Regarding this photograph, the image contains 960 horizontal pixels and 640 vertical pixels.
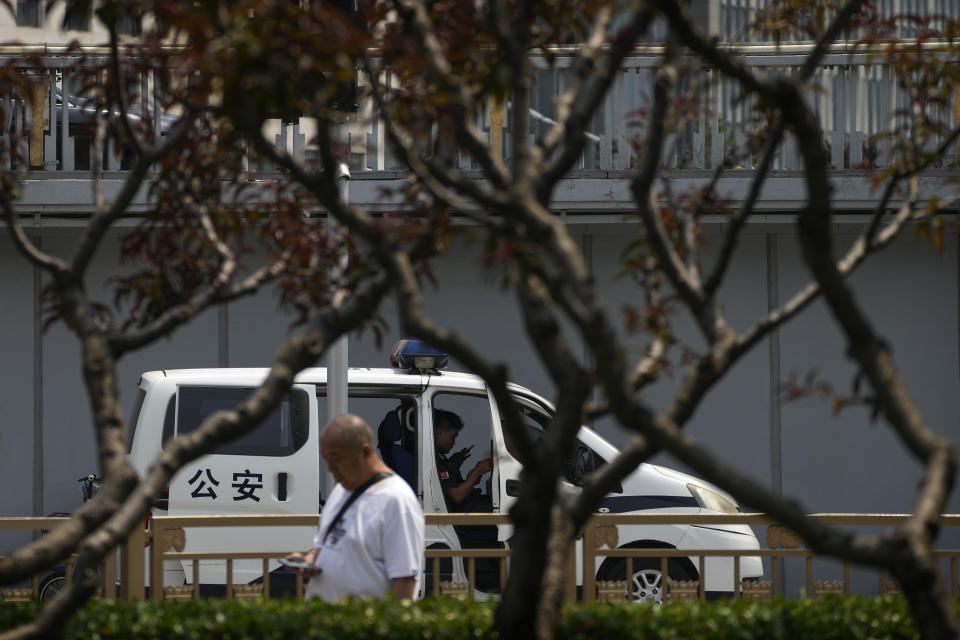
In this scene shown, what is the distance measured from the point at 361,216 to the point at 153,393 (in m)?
5.59

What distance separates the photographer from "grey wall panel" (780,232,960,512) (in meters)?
12.9

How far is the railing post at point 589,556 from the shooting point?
23.1ft

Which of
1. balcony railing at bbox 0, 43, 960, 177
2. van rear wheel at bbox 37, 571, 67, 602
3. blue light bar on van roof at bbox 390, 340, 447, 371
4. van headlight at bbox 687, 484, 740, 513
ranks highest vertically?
balcony railing at bbox 0, 43, 960, 177

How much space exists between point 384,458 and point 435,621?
16.5ft

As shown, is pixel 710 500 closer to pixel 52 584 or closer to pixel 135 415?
pixel 135 415

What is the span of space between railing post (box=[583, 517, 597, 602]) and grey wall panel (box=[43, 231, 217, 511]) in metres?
6.57

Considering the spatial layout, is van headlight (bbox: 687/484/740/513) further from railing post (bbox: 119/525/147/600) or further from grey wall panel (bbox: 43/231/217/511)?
grey wall panel (bbox: 43/231/217/511)

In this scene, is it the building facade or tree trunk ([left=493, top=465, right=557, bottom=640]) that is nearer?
tree trunk ([left=493, top=465, right=557, bottom=640])

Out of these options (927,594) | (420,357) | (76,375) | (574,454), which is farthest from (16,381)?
(927,594)

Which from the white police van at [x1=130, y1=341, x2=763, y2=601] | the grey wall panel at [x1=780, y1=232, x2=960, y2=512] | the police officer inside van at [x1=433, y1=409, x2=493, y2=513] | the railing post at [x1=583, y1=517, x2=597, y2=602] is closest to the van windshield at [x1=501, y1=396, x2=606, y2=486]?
the white police van at [x1=130, y1=341, x2=763, y2=601]

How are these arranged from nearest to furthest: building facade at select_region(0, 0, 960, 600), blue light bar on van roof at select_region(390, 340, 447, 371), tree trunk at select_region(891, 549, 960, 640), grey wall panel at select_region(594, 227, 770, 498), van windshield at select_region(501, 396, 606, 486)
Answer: tree trunk at select_region(891, 549, 960, 640)
van windshield at select_region(501, 396, 606, 486)
blue light bar on van roof at select_region(390, 340, 447, 371)
building facade at select_region(0, 0, 960, 600)
grey wall panel at select_region(594, 227, 770, 498)

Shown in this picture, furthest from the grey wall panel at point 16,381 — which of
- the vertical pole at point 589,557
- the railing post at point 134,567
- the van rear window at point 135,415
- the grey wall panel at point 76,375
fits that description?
the vertical pole at point 589,557

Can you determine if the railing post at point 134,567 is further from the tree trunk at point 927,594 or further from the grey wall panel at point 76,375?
the grey wall panel at point 76,375

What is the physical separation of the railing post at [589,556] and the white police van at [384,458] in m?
1.85
